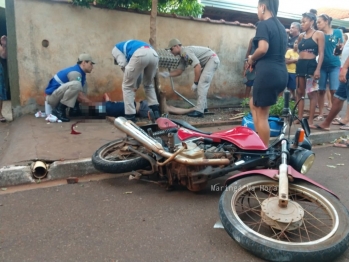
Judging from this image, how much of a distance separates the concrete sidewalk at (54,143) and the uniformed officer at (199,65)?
2.67 feet

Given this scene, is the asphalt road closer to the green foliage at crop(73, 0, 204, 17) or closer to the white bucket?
the white bucket

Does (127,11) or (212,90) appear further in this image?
(212,90)

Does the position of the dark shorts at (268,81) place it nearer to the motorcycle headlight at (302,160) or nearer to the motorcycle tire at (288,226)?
the motorcycle headlight at (302,160)

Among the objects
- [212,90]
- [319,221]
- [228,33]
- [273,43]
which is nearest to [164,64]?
[212,90]

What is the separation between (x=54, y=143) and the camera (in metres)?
4.31

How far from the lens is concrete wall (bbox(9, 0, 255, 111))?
5.91 m

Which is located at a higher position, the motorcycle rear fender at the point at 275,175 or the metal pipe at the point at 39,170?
the motorcycle rear fender at the point at 275,175

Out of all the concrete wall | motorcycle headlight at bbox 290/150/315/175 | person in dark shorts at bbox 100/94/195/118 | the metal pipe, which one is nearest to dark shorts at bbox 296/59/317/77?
the concrete wall

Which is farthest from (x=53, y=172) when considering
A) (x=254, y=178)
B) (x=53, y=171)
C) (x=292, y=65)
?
(x=292, y=65)

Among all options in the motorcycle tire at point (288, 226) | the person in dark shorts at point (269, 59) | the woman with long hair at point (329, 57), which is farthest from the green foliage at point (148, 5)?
the motorcycle tire at point (288, 226)

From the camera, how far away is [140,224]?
2588 millimetres

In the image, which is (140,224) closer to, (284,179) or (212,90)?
(284,179)

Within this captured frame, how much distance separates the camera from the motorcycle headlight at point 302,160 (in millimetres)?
2752

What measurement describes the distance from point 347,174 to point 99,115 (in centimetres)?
409
